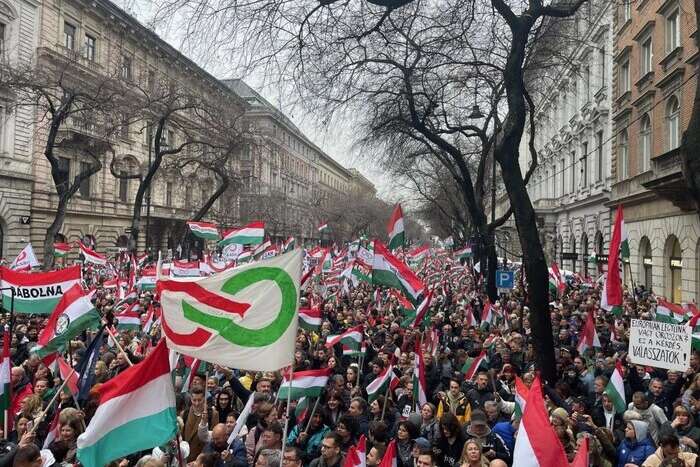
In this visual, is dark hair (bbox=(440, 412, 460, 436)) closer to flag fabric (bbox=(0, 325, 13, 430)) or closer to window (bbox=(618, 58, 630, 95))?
flag fabric (bbox=(0, 325, 13, 430))

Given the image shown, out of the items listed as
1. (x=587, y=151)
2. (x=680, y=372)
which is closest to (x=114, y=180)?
(x=587, y=151)

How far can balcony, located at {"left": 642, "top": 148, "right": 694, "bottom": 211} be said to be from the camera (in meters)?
18.9

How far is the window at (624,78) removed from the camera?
26.9m

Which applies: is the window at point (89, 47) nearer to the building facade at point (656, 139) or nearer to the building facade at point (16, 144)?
the building facade at point (16, 144)

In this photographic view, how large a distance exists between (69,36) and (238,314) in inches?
1371

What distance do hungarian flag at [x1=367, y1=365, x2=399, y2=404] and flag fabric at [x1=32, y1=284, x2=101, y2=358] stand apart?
393 cm

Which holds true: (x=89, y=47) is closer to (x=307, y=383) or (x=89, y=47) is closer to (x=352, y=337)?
(x=352, y=337)

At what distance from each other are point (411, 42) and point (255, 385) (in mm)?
8323

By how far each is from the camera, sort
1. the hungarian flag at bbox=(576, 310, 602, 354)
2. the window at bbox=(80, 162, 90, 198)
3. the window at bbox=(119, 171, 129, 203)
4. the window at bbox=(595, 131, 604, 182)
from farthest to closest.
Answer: the window at bbox=(119, 171, 129, 203) < the window at bbox=(80, 162, 90, 198) < the window at bbox=(595, 131, 604, 182) < the hungarian flag at bbox=(576, 310, 602, 354)

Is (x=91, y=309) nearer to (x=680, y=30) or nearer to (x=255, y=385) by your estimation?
(x=255, y=385)

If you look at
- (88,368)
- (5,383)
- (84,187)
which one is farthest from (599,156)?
(5,383)

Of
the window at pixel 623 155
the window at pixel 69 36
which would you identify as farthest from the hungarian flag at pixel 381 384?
the window at pixel 69 36

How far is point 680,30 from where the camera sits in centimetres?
2055

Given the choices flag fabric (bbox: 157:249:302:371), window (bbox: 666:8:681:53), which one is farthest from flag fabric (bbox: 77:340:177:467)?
window (bbox: 666:8:681:53)
